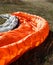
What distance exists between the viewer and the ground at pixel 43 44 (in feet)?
31.4

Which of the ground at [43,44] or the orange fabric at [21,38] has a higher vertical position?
the orange fabric at [21,38]

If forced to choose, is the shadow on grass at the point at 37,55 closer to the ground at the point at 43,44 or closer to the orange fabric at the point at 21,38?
the ground at the point at 43,44

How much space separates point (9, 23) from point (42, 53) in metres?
2.80

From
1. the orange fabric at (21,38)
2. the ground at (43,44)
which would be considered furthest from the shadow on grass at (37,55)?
the orange fabric at (21,38)

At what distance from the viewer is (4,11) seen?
57.0 ft

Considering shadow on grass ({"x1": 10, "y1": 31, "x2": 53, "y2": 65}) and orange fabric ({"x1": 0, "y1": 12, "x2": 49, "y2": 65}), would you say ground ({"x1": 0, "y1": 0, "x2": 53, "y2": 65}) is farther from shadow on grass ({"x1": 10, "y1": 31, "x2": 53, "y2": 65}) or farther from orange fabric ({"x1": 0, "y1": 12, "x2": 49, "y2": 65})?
orange fabric ({"x1": 0, "y1": 12, "x2": 49, "y2": 65})

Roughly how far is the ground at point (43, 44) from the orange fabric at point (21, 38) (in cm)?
29

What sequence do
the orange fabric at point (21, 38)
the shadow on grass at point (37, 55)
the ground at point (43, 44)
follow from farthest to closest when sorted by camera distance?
the ground at point (43, 44) < the shadow on grass at point (37, 55) < the orange fabric at point (21, 38)

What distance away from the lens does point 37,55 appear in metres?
10.1

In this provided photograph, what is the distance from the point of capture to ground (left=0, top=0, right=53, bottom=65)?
9.59 metres

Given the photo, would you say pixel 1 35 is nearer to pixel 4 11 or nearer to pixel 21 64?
pixel 21 64

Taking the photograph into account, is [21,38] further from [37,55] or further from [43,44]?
[43,44]

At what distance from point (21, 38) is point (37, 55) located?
1.16 metres

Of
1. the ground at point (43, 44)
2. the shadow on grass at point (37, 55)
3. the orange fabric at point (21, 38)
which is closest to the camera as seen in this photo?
the orange fabric at point (21, 38)
